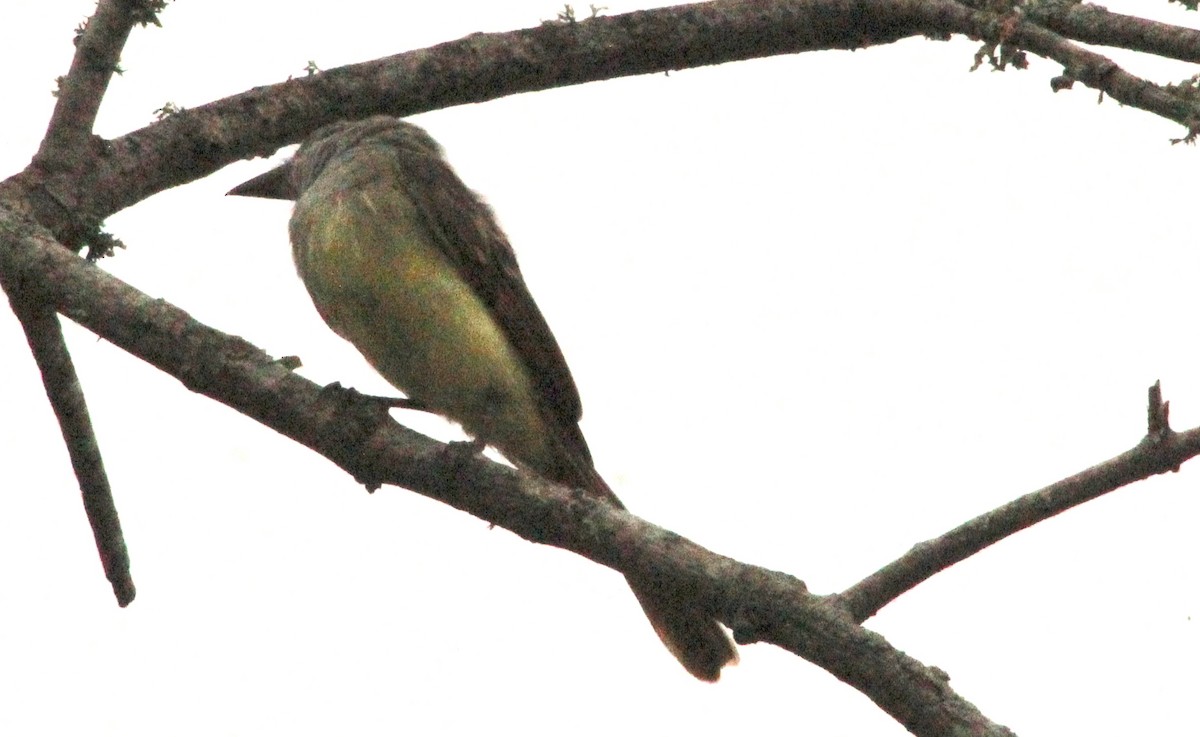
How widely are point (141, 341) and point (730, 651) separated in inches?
81.2

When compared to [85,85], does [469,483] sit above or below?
below

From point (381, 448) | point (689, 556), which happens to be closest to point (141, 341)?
point (381, 448)

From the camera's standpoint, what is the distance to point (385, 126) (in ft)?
21.3

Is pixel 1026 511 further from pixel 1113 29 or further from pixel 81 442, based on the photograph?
pixel 81 442

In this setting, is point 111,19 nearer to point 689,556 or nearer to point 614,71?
point 614,71

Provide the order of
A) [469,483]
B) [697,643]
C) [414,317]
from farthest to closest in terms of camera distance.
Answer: [414,317]
[697,643]
[469,483]

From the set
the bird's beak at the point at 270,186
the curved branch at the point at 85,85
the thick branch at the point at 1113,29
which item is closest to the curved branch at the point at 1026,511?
the thick branch at the point at 1113,29

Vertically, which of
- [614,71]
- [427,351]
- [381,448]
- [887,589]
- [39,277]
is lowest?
[887,589]

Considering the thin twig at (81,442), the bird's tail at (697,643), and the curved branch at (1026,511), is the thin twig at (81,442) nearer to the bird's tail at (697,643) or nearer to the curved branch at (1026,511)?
the bird's tail at (697,643)

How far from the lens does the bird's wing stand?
5.64 m

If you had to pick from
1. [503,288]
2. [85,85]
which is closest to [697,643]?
[503,288]

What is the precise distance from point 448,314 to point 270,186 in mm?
1908

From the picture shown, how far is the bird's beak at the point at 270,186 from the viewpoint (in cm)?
693

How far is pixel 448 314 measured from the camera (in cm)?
543
